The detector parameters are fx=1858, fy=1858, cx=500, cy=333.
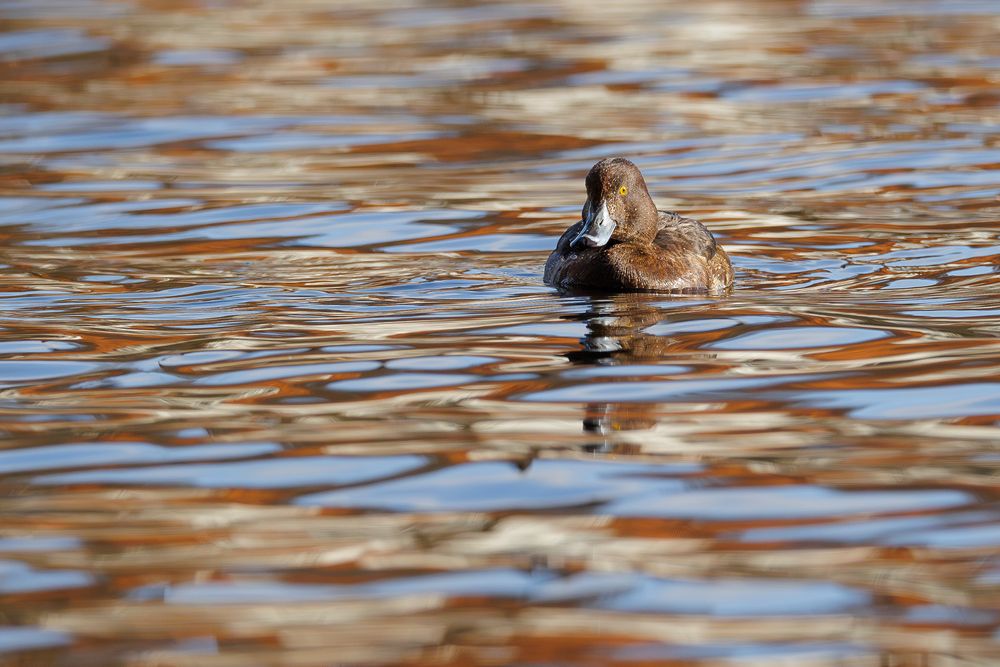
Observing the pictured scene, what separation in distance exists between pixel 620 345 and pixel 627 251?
1.77m

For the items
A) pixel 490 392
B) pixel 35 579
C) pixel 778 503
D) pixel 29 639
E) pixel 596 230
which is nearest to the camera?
pixel 29 639

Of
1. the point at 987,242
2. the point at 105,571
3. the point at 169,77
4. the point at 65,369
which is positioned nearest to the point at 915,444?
the point at 105,571

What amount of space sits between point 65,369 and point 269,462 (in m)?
1.96

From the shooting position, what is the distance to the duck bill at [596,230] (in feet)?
31.7

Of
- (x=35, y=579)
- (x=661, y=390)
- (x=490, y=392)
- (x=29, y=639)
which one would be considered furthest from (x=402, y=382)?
(x=29, y=639)

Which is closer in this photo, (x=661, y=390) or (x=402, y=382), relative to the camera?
(x=661, y=390)

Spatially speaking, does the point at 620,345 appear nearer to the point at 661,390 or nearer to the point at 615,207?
the point at 661,390

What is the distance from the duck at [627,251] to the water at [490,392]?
191 millimetres

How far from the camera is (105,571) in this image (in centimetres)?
522

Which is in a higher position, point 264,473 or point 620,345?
point 264,473

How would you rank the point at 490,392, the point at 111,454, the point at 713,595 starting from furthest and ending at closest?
the point at 490,392
the point at 111,454
the point at 713,595

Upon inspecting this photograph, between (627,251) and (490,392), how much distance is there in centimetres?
271

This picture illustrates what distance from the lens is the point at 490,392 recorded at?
7.27 m

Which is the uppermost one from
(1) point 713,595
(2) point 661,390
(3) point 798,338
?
(1) point 713,595
